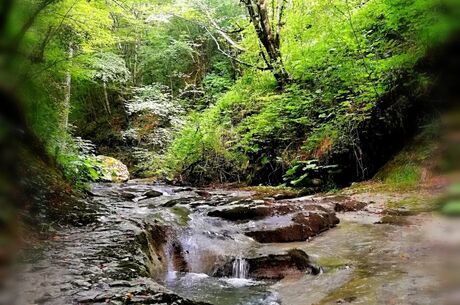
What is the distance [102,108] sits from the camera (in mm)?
23656

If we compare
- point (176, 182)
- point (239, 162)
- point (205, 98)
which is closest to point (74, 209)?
point (239, 162)

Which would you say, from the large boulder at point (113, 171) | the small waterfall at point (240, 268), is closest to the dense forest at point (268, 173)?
the small waterfall at point (240, 268)

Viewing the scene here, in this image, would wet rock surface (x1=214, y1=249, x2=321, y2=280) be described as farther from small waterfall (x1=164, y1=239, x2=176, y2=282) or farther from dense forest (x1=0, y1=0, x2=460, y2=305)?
small waterfall (x1=164, y1=239, x2=176, y2=282)

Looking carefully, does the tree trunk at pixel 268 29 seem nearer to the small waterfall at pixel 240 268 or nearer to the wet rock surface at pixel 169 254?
the wet rock surface at pixel 169 254

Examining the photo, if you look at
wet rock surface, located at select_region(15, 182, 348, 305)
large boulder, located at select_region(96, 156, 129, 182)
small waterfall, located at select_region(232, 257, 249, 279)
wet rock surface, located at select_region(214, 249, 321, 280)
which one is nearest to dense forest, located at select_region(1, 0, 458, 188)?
large boulder, located at select_region(96, 156, 129, 182)

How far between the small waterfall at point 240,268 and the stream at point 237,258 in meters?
0.01

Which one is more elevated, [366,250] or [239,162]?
[239,162]

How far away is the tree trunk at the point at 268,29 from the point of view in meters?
11.6

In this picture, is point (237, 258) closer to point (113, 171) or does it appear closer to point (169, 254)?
point (169, 254)

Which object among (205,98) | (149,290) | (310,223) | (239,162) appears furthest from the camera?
(205,98)

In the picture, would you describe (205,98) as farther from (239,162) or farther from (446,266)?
(446,266)

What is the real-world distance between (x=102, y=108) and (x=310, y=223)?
66.4ft

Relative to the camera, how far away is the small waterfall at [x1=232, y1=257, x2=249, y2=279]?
5.05 m

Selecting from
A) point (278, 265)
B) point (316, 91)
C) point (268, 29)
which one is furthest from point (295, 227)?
point (268, 29)
